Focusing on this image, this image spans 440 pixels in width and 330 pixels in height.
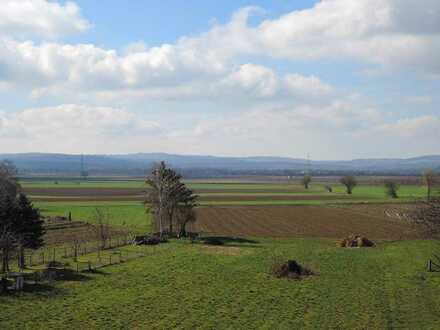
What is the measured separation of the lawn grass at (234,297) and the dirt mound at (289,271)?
117cm

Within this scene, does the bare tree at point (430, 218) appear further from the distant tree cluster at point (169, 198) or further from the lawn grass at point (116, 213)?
the lawn grass at point (116, 213)

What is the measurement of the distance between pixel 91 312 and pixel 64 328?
3.43m

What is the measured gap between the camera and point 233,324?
3038 cm

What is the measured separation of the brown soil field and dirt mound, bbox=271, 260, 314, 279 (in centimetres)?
2941

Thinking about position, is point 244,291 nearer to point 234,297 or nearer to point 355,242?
point 234,297

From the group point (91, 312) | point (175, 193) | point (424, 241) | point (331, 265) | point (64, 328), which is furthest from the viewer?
point (175, 193)

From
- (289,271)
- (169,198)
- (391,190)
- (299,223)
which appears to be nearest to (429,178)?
(391,190)

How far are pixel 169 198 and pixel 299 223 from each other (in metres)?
27.4

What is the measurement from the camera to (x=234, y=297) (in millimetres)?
37000

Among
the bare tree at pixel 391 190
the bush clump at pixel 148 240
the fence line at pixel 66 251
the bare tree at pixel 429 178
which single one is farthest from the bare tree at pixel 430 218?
the bare tree at pixel 391 190

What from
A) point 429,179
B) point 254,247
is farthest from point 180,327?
point 429,179

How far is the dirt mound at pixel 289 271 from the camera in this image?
44581mm

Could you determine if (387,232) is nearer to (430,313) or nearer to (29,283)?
(430,313)

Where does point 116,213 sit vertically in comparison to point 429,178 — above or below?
below
